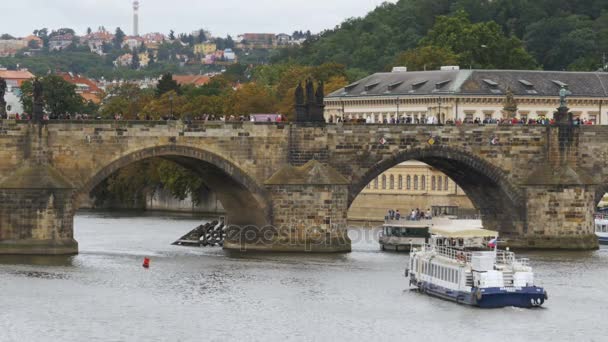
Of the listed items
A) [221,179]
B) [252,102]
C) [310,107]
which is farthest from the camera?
[252,102]

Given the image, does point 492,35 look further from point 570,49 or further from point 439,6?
point 439,6

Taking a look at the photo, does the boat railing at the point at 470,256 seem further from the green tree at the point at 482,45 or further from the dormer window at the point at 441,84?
the green tree at the point at 482,45

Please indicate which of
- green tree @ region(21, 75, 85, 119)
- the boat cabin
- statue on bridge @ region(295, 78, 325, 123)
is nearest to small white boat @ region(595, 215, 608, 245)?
statue on bridge @ region(295, 78, 325, 123)

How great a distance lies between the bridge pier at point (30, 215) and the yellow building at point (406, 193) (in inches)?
1738

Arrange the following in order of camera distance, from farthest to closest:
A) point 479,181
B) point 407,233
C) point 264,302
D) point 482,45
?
point 482,45, point 479,181, point 407,233, point 264,302

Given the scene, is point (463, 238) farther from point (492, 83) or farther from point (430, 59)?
point (430, 59)

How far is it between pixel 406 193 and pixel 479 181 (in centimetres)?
3077

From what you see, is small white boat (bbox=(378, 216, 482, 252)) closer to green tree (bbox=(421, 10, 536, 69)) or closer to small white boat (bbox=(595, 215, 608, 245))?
small white boat (bbox=(595, 215, 608, 245))

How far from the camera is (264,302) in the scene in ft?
228

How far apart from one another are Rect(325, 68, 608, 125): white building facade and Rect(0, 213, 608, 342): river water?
3346cm

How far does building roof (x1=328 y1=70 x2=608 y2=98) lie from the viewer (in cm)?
12275

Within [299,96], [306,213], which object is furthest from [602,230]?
[299,96]

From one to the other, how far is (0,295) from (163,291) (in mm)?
6510

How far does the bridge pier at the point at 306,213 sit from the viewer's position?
286 ft
